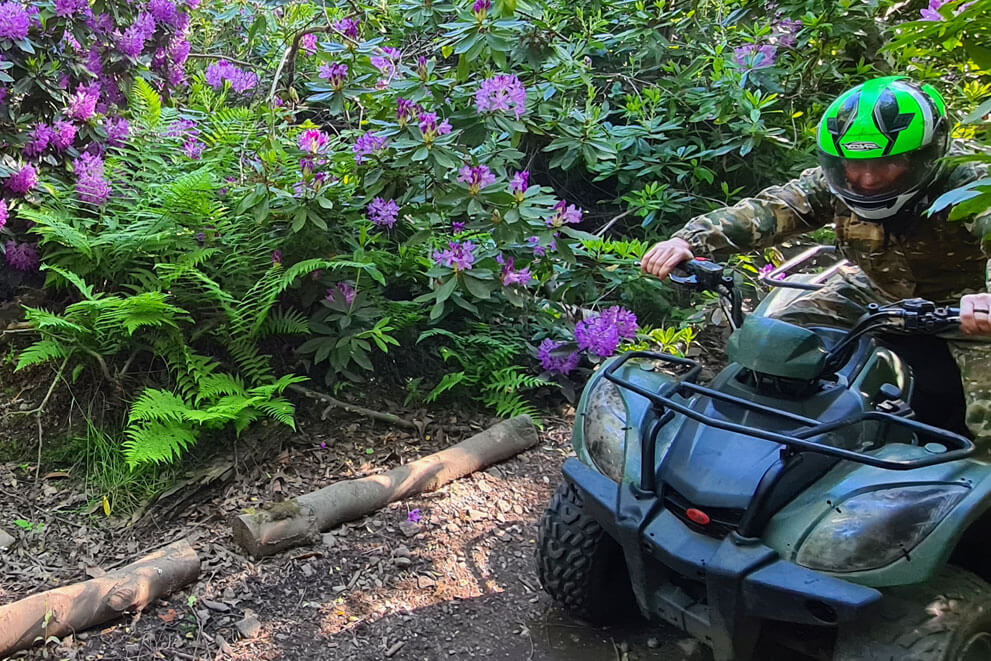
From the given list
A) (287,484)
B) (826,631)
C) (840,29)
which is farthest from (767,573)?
(840,29)

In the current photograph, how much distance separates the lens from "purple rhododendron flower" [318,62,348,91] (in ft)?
12.0

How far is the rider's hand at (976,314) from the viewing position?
1868 millimetres

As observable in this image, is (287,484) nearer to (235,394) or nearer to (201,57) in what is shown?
(235,394)

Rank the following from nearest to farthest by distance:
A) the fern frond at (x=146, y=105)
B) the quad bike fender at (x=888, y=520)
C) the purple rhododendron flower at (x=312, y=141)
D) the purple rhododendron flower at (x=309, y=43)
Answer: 1. the quad bike fender at (x=888, y=520)
2. the purple rhododendron flower at (x=312, y=141)
3. the fern frond at (x=146, y=105)
4. the purple rhododendron flower at (x=309, y=43)

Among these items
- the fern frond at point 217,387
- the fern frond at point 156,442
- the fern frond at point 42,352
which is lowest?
the fern frond at point 156,442

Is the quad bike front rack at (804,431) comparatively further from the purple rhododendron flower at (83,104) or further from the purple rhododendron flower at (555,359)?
the purple rhododendron flower at (83,104)

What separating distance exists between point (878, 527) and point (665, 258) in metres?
1.08

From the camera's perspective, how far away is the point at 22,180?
3.45 metres

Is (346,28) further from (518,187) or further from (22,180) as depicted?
(22,180)

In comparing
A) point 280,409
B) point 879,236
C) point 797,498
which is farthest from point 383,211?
point 797,498

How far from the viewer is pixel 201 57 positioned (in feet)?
16.2

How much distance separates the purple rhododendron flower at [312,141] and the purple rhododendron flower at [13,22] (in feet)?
4.13

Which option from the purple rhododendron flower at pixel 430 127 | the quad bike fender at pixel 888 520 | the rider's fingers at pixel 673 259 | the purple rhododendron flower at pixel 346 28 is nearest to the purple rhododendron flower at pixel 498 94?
the purple rhododendron flower at pixel 430 127

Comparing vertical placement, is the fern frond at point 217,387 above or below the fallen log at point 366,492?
above
